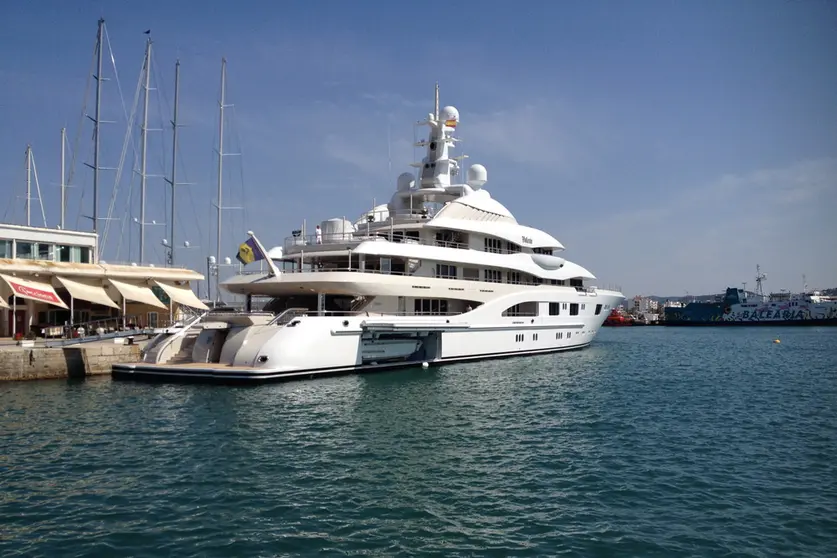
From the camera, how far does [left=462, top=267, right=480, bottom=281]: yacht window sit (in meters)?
35.2

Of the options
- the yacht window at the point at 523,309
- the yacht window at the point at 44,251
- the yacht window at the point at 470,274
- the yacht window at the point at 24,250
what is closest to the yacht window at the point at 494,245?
the yacht window at the point at 470,274

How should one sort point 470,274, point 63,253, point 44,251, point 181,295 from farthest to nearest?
1. point 181,295
2. point 470,274
3. point 63,253
4. point 44,251

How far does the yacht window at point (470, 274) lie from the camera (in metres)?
35.2

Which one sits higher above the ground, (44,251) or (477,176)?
(477,176)

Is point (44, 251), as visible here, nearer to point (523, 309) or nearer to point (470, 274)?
point (470, 274)

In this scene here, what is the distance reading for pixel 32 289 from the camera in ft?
100

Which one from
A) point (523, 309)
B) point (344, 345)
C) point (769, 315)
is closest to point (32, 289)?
point (344, 345)

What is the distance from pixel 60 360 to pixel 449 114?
92.2ft

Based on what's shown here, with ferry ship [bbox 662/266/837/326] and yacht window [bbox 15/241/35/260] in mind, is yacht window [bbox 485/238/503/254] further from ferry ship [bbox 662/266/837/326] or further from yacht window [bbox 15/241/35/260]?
ferry ship [bbox 662/266/837/326]

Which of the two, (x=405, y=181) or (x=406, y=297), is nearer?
(x=406, y=297)

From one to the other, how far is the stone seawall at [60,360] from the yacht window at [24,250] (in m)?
9.46

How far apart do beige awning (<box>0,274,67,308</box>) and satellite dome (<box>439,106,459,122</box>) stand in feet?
86.1

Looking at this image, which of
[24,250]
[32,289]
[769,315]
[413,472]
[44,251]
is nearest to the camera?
[413,472]

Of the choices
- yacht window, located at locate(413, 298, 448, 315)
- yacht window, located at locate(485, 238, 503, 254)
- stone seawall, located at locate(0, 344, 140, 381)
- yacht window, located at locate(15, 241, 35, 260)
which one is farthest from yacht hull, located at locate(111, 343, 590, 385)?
yacht window, located at locate(485, 238, 503, 254)
